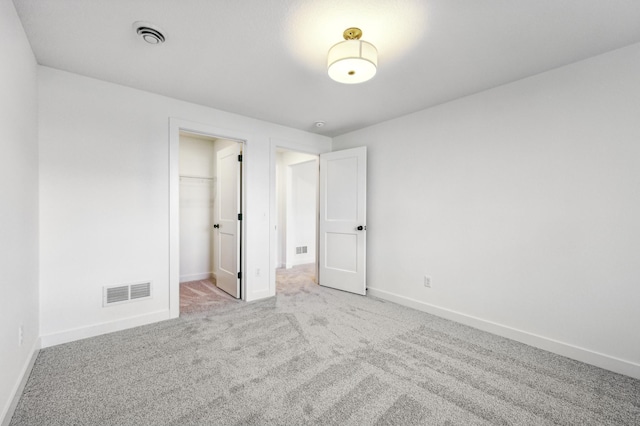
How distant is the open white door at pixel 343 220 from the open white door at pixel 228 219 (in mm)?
1346

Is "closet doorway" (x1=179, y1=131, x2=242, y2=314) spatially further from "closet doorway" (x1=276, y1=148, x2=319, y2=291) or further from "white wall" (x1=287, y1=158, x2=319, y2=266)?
"white wall" (x1=287, y1=158, x2=319, y2=266)

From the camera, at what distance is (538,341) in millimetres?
2465

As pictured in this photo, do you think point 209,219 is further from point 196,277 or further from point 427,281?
point 427,281

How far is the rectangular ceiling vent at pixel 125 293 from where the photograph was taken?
8.82 ft

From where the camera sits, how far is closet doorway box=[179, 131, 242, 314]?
3828 mm

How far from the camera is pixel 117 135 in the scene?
2.74 metres

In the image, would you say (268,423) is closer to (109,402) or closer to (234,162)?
(109,402)

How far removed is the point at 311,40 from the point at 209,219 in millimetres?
3838

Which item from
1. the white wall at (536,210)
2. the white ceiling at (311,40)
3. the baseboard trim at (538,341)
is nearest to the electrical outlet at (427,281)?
the white wall at (536,210)

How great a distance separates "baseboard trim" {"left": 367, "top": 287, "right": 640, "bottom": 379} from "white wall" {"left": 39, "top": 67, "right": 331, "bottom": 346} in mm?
2980

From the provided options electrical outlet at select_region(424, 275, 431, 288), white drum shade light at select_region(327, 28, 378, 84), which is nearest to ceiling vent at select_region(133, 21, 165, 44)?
white drum shade light at select_region(327, 28, 378, 84)

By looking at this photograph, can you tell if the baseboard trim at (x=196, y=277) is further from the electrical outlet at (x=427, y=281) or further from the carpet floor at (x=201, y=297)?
the electrical outlet at (x=427, y=281)

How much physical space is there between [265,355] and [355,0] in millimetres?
2569

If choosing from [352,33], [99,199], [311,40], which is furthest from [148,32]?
[99,199]
